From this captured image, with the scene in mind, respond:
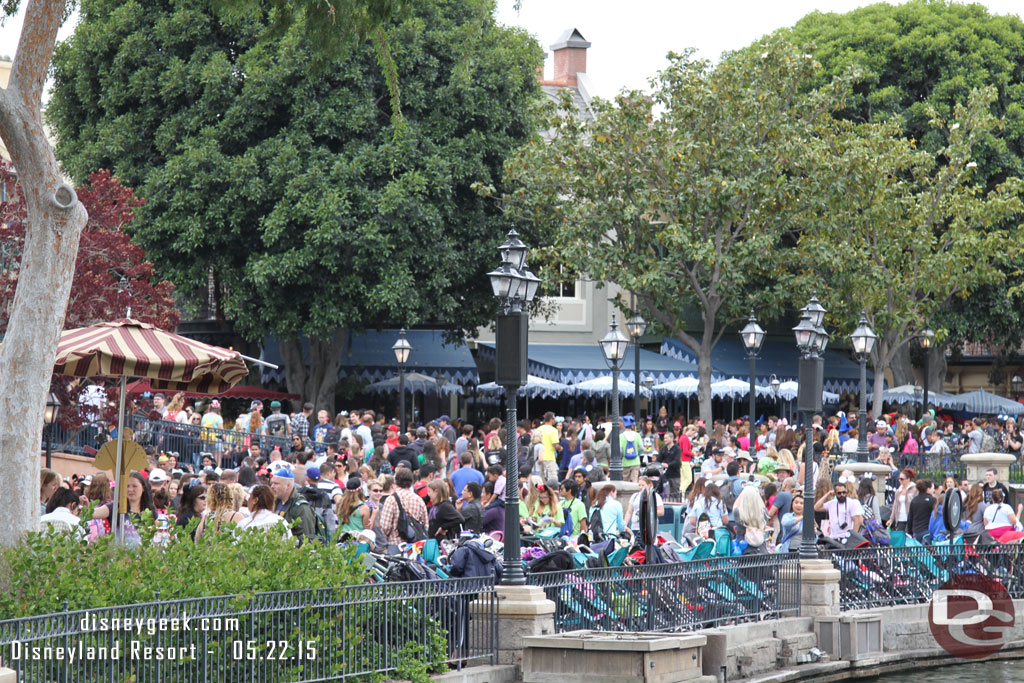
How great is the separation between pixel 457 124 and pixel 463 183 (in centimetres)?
142

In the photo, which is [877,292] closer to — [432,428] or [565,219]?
[565,219]

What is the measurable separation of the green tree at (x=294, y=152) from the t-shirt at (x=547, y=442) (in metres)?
8.31

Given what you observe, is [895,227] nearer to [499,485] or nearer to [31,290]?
[499,485]

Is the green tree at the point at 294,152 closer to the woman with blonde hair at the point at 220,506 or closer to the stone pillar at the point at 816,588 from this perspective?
the stone pillar at the point at 816,588

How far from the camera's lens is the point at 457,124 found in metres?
32.2

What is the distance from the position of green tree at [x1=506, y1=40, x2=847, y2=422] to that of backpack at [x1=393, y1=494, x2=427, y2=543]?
18740 mm

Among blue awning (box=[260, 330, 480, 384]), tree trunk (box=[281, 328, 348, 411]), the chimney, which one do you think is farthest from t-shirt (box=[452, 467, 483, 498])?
the chimney

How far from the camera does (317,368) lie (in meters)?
35.1

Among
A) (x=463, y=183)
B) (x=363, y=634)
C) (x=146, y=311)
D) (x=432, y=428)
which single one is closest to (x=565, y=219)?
(x=463, y=183)

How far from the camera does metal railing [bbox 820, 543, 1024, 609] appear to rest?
16406 millimetres

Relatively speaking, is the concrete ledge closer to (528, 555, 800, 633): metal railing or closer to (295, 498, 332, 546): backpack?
(528, 555, 800, 633): metal railing

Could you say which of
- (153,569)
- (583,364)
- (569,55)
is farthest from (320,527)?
(569,55)

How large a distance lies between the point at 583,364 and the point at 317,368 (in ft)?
28.8

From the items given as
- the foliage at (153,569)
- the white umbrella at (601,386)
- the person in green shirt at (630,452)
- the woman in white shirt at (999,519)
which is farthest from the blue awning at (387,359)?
the foliage at (153,569)
